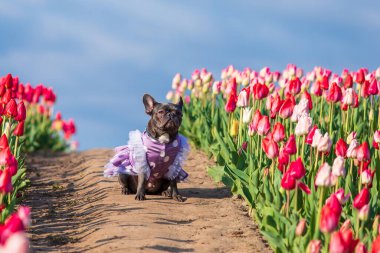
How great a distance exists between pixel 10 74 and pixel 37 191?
190cm

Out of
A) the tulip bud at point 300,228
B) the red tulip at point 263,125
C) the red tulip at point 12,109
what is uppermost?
the red tulip at point 12,109

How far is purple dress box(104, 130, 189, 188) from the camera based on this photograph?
10547mm

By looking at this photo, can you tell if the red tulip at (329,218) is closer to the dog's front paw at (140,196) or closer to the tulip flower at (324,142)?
the tulip flower at (324,142)

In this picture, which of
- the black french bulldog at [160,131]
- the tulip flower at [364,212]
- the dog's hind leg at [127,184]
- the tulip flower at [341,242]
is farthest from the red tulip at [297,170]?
the dog's hind leg at [127,184]

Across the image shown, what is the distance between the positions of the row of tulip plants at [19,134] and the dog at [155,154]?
1.42 meters

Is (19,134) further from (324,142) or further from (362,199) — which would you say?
(362,199)

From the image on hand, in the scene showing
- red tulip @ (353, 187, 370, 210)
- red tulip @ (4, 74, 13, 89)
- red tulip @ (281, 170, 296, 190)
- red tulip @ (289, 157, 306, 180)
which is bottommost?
red tulip @ (353, 187, 370, 210)

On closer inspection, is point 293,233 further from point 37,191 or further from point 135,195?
point 37,191

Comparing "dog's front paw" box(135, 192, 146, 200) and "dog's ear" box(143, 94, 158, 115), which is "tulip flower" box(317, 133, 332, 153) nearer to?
"dog's ear" box(143, 94, 158, 115)

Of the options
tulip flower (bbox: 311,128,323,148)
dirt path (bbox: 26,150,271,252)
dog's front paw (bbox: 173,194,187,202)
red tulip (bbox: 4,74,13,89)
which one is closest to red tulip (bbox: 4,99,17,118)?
dirt path (bbox: 26,150,271,252)

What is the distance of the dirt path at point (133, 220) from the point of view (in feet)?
27.7

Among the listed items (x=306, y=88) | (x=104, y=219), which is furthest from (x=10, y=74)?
(x=306, y=88)

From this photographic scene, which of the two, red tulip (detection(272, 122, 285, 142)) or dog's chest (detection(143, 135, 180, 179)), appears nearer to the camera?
red tulip (detection(272, 122, 285, 142))

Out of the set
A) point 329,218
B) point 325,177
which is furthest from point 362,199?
point 329,218
